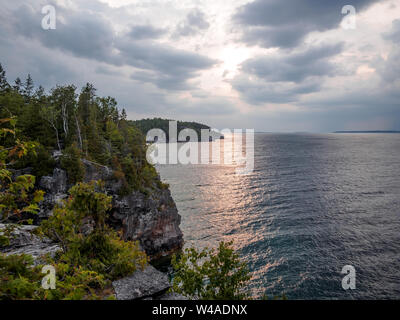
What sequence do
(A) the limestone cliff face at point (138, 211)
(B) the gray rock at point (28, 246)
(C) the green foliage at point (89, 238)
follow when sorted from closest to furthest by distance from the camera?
(C) the green foliage at point (89, 238), (B) the gray rock at point (28, 246), (A) the limestone cliff face at point (138, 211)

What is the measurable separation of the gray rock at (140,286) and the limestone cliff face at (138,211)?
82.0 feet

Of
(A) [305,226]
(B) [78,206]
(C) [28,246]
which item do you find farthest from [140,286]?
(A) [305,226]

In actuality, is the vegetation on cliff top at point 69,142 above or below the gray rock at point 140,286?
above

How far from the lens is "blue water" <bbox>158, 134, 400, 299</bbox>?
1326 inches

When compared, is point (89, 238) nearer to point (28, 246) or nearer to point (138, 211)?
point (28, 246)

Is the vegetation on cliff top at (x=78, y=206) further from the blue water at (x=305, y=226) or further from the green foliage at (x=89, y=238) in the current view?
the blue water at (x=305, y=226)

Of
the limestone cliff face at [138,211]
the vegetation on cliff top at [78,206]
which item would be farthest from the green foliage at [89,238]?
the limestone cliff face at [138,211]

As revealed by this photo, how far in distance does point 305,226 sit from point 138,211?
35506 millimetres

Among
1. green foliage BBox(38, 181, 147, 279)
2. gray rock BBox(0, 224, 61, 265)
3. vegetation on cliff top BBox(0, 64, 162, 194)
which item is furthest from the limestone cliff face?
green foliage BBox(38, 181, 147, 279)

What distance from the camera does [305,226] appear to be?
161 ft

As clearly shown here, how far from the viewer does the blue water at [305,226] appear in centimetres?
3369

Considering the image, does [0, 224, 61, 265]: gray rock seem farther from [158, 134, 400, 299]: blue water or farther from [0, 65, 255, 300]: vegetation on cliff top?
[158, 134, 400, 299]: blue water

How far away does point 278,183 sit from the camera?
81750 mm
